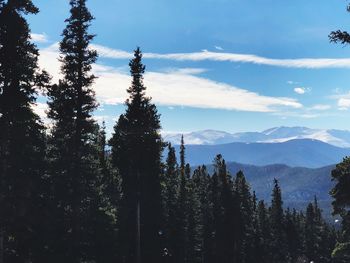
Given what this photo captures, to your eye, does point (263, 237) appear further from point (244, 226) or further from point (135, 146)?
point (135, 146)

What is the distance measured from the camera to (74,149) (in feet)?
91.4

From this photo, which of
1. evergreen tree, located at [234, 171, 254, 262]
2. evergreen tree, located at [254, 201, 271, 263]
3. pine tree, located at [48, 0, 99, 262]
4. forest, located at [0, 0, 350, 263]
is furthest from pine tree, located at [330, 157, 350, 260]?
evergreen tree, located at [254, 201, 271, 263]

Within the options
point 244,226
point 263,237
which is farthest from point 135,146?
point 263,237

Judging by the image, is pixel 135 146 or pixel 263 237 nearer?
pixel 135 146

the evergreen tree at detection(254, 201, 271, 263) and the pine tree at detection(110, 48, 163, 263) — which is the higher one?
the pine tree at detection(110, 48, 163, 263)

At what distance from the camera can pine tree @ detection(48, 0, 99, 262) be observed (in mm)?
27016

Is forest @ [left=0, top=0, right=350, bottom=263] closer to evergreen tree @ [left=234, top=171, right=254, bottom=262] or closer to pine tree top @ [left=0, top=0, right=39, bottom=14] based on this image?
pine tree top @ [left=0, top=0, right=39, bottom=14]

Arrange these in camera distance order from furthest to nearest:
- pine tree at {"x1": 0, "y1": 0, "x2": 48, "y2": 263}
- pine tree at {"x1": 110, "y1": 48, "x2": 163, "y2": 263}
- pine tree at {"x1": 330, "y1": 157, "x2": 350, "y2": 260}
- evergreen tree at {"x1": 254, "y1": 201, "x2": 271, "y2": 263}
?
evergreen tree at {"x1": 254, "y1": 201, "x2": 271, "y2": 263}
pine tree at {"x1": 110, "y1": 48, "x2": 163, "y2": 263}
pine tree at {"x1": 330, "y1": 157, "x2": 350, "y2": 260}
pine tree at {"x1": 0, "y1": 0, "x2": 48, "y2": 263}

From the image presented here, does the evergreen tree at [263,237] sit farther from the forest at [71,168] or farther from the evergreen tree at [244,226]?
the forest at [71,168]

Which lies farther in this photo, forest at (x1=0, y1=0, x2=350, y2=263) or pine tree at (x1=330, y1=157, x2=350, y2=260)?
pine tree at (x1=330, y1=157, x2=350, y2=260)

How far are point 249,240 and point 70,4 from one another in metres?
56.1

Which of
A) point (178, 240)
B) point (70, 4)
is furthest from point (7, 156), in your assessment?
point (178, 240)

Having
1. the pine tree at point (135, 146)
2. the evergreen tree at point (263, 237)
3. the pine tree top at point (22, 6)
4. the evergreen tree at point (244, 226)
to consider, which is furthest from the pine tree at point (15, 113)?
the evergreen tree at point (263, 237)

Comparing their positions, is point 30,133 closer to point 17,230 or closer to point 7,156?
point 7,156
